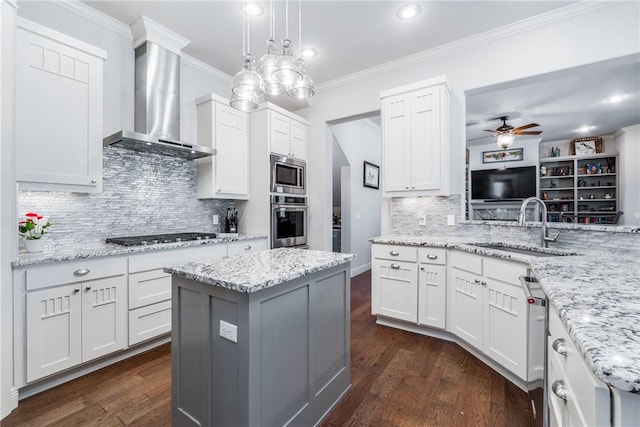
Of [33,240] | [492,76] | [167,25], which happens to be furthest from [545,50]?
[33,240]

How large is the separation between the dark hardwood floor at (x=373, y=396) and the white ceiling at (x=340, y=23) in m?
3.02

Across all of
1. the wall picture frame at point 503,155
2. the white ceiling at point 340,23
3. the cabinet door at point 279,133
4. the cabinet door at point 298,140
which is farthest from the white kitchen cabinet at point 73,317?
the wall picture frame at point 503,155

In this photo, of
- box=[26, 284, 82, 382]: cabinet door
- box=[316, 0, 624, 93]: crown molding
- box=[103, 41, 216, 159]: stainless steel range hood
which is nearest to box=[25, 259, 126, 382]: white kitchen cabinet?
box=[26, 284, 82, 382]: cabinet door

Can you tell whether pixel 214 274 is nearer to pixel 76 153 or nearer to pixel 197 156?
pixel 76 153

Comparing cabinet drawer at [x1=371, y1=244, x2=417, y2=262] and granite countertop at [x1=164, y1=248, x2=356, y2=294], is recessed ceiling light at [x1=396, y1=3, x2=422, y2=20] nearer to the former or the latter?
cabinet drawer at [x1=371, y1=244, x2=417, y2=262]

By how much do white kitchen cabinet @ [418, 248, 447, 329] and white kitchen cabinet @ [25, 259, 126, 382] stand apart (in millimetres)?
2570

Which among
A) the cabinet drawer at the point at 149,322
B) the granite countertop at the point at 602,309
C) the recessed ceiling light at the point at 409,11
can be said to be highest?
the recessed ceiling light at the point at 409,11

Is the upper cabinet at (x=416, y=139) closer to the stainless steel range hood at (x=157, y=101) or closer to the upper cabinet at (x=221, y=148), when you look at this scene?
the upper cabinet at (x=221, y=148)

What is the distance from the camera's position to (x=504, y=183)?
6605 mm

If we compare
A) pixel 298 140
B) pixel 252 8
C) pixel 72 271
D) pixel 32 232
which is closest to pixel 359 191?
pixel 298 140

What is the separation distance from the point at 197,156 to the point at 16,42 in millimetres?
1571

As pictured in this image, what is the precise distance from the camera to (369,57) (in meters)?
3.36

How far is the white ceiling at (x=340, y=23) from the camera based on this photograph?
2.51 metres

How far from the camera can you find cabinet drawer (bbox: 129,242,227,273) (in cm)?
234
